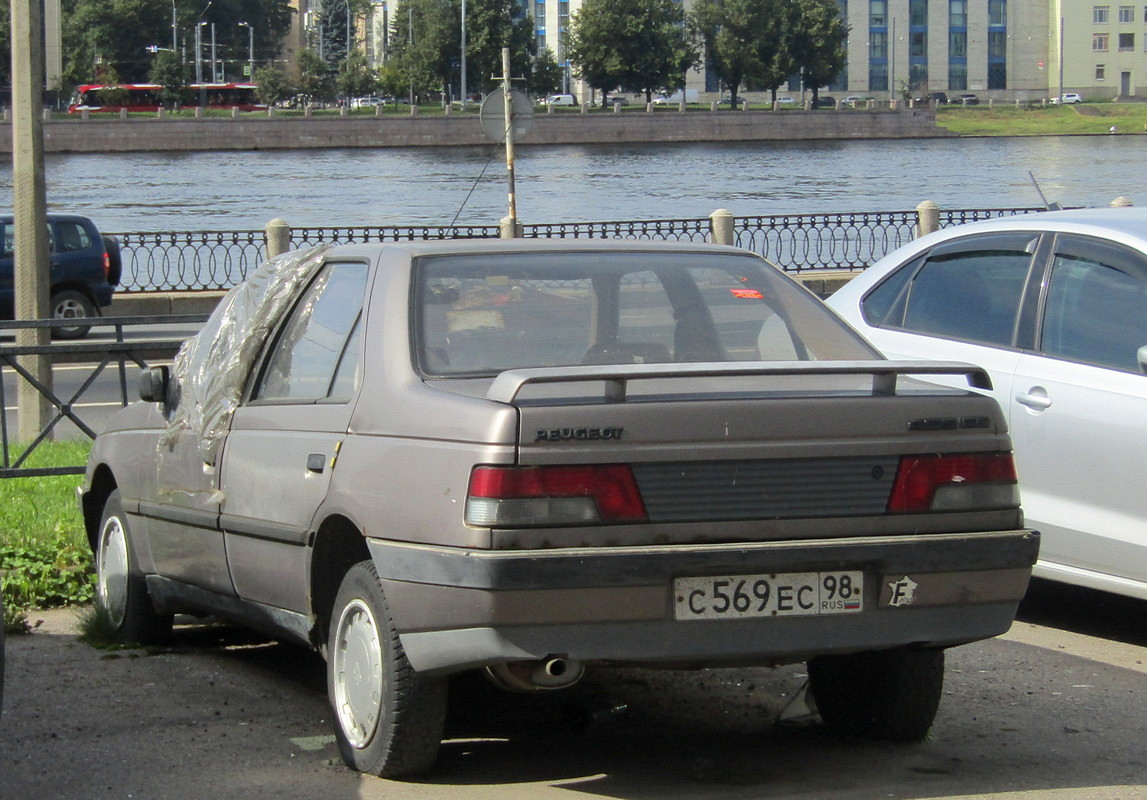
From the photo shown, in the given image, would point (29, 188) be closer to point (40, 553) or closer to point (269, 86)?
point (40, 553)

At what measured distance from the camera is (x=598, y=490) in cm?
354

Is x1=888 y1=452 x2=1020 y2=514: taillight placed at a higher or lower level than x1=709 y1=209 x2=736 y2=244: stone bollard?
lower

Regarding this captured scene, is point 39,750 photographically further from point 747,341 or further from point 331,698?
point 747,341

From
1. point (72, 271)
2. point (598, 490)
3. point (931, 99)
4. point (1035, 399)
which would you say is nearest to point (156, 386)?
point (598, 490)

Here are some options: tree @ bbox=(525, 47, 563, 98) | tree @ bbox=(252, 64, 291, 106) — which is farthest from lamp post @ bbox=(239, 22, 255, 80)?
Result: tree @ bbox=(525, 47, 563, 98)

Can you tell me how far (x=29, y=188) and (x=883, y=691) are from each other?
6.57 metres

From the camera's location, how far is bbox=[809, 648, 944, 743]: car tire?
4.26 meters

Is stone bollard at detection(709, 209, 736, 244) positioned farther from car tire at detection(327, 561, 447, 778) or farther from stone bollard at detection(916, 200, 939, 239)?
car tire at detection(327, 561, 447, 778)

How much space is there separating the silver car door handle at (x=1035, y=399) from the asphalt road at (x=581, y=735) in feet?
2.74

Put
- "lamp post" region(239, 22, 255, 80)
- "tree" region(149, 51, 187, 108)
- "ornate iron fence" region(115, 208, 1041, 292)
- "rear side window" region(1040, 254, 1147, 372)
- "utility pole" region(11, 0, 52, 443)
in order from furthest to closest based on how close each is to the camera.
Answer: "lamp post" region(239, 22, 255, 80)
"tree" region(149, 51, 187, 108)
"ornate iron fence" region(115, 208, 1041, 292)
"utility pole" region(11, 0, 52, 443)
"rear side window" region(1040, 254, 1147, 372)

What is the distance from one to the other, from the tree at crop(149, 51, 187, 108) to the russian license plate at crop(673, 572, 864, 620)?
340 feet

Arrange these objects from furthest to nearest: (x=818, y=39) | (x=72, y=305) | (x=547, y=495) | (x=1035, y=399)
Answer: (x=818, y=39)
(x=72, y=305)
(x=1035, y=399)
(x=547, y=495)

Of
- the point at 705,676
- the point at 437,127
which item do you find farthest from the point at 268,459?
the point at 437,127

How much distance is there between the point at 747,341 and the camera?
447cm
